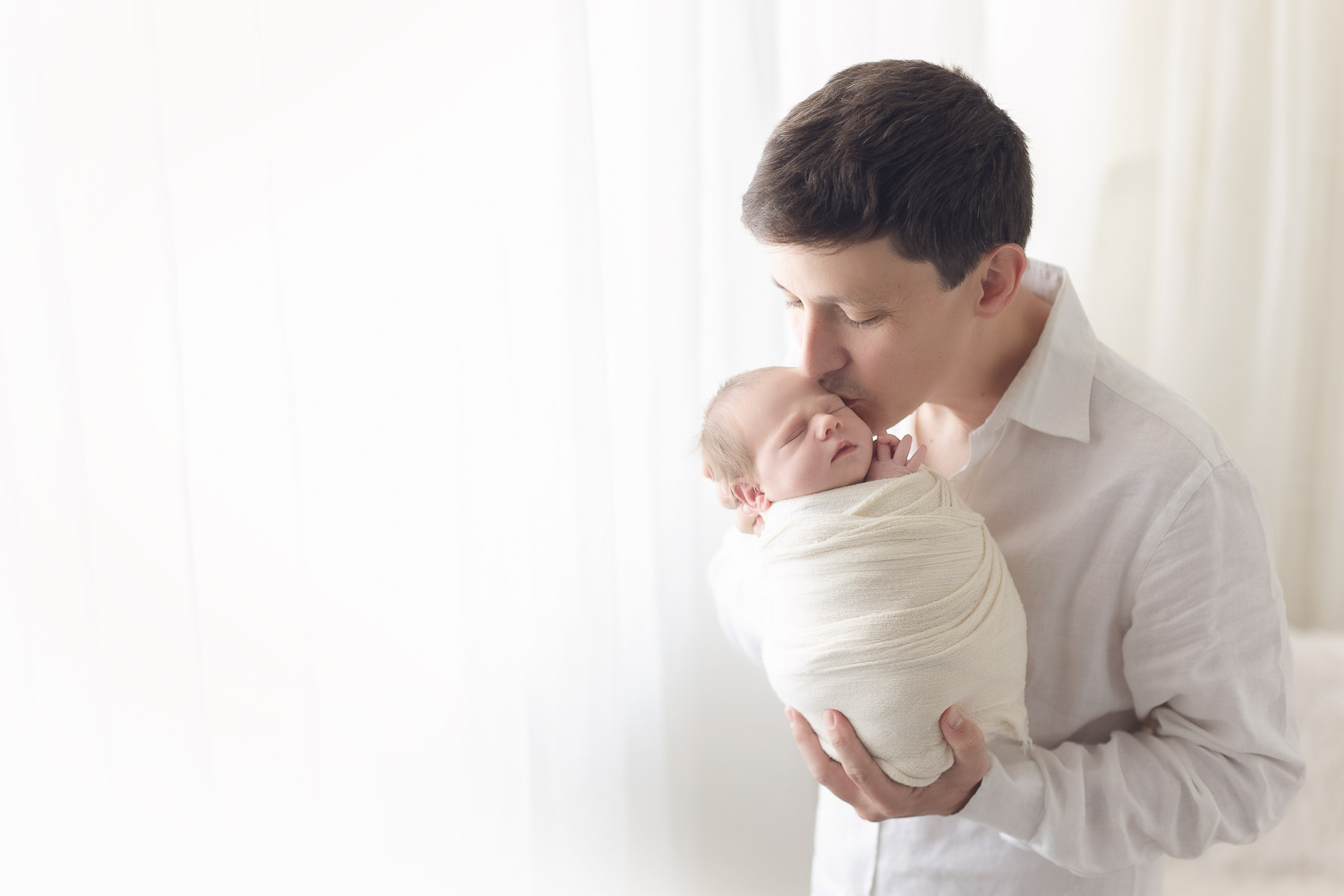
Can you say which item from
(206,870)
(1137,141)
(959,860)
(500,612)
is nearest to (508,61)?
(500,612)

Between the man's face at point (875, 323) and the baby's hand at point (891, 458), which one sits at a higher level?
the man's face at point (875, 323)

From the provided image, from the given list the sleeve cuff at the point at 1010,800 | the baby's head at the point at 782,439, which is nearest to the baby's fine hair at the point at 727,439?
the baby's head at the point at 782,439

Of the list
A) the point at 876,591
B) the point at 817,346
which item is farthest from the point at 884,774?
the point at 817,346

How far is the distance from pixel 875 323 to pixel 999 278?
0.49 ft

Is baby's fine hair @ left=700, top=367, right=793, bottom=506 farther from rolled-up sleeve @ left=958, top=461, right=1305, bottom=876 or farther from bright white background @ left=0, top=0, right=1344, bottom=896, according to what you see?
rolled-up sleeve @ left=958, top=461, right=1305, bottom=876

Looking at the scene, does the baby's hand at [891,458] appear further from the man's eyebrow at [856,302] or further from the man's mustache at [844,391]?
the man's eyebrow at [856,302]

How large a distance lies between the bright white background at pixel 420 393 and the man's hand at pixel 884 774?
1.67ft

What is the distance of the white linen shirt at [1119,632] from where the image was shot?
0.98m

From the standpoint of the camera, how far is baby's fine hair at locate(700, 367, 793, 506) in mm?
1040

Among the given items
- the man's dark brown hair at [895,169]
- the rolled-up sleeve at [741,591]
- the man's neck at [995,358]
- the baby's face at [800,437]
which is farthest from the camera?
the rolled-up sleeve at [741,591]

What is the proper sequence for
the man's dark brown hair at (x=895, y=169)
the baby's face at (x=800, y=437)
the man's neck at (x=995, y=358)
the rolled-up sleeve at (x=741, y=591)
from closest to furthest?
the man's dark brown hair at (x=895, y=169), the baby's face at (x=800, y=437), the man's neck at (x=995, y=358), the rolled-up sleeve at (x=741, y=591)

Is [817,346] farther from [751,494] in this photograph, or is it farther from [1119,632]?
[1119,632]

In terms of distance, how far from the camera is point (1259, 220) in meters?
1.97

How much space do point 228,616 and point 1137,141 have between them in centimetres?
188
